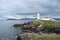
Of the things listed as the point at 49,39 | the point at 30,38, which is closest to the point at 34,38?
the point at 30,38

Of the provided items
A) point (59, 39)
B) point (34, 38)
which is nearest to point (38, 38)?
point (34, 38)

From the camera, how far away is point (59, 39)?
65.2m

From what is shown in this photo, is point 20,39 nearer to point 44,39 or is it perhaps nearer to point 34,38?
point 34,38

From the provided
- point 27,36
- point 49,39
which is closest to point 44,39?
point 49,39

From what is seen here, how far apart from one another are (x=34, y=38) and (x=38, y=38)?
1.74 m

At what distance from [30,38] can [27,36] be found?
5.13 feet

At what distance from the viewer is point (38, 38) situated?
67.2 meters

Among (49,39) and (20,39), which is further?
(20,39)

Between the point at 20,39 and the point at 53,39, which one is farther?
the point at 20,39

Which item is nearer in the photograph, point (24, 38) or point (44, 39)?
point (44, 39)

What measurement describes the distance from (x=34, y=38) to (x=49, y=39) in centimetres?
583

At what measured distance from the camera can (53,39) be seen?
65.2m

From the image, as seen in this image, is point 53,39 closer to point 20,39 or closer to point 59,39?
point 59,39

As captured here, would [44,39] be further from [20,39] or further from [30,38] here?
[20,39]
